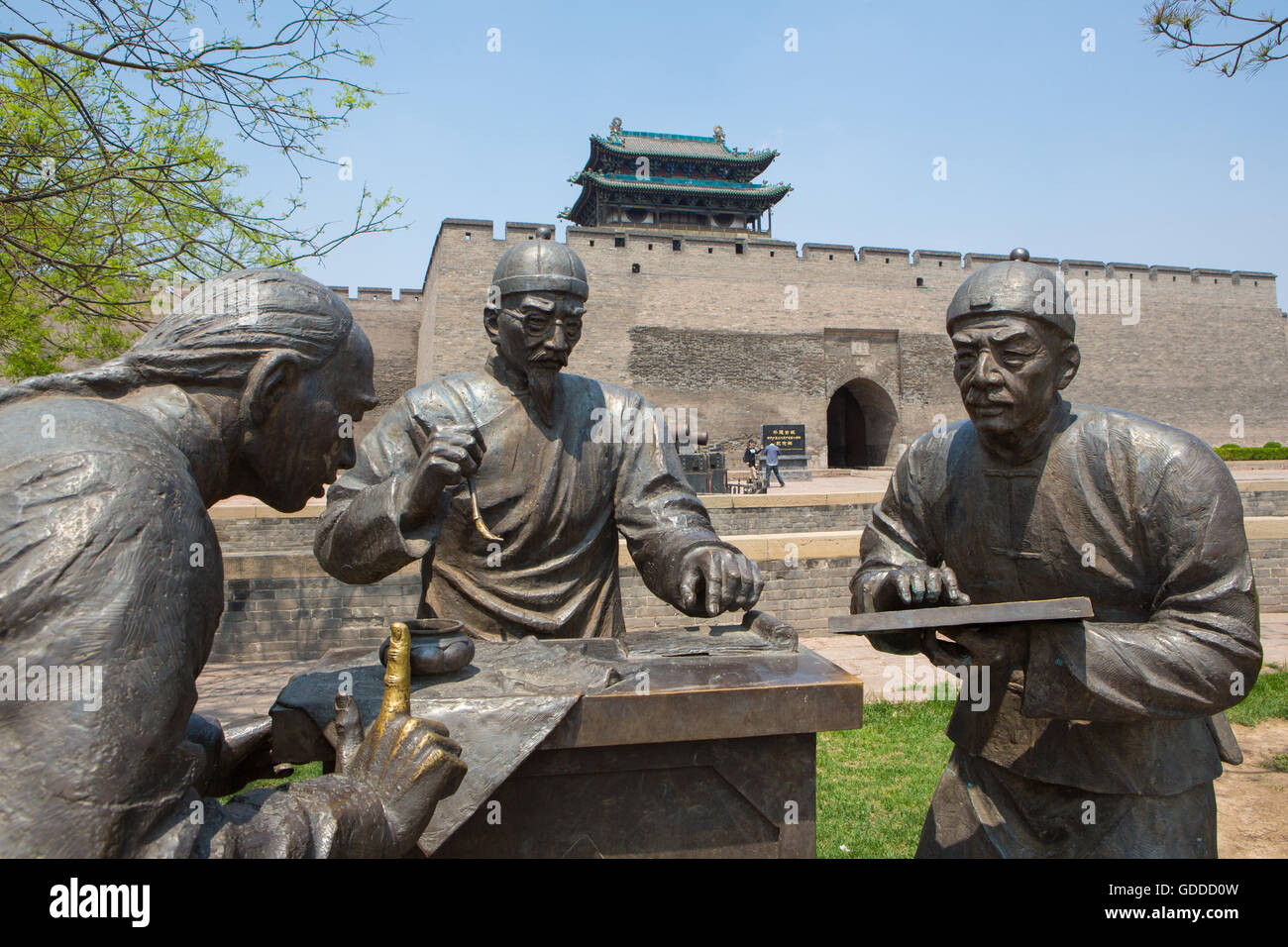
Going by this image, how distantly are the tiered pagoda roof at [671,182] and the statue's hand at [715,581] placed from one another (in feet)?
118

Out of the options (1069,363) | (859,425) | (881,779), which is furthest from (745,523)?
(859,425)

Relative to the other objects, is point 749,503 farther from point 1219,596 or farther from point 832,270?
point 832,270

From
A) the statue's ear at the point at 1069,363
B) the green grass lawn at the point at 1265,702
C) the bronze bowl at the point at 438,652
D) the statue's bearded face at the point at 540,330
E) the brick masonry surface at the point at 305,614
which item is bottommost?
the green grass lawn at the point at 1265,702

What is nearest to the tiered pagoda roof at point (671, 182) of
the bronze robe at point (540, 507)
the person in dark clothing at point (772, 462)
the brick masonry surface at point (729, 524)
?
the person in dark clothing at point (772, 462)

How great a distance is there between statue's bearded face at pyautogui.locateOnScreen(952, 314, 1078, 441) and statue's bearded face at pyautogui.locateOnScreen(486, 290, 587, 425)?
3.41 ft

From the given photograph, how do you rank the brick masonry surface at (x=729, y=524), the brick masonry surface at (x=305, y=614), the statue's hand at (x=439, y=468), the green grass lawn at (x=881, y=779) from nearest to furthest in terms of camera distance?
the statue's hand at (x=439, y=468) → the green grass lawn at (x=881, y=779) → the brick masonry surface at (x=305, y=614) → the brick masonry surface at (x=729, y=524)

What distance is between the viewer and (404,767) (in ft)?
4.55

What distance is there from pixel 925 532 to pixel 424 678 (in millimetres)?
1558

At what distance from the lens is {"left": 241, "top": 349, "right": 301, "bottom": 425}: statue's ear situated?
1.54m

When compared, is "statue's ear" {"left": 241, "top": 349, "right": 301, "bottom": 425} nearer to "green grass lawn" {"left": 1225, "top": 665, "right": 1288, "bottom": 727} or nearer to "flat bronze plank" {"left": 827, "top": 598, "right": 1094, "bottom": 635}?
"flat bronze plank" {"left": 827, "top": 598, "right": 1094, "bottom": 635}

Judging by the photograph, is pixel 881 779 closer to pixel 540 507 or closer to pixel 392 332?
pixel 540 507

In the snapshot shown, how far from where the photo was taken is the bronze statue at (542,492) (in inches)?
94.6

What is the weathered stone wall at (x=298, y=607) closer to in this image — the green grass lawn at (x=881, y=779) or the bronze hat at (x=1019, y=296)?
the green grass lawn at (x=881, y=779)

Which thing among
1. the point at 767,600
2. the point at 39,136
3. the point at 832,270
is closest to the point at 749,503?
the point at 767,600
